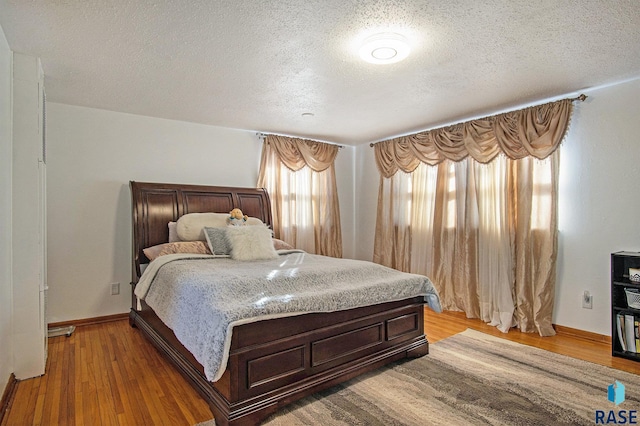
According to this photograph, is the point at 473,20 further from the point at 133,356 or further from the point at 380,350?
the point at 133,356

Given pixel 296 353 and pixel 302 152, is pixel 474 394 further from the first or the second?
pixel 302 152

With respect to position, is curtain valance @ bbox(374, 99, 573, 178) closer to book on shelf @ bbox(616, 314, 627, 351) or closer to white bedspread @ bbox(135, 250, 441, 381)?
book on shelf @ bbox(616, 314, 627, 351)

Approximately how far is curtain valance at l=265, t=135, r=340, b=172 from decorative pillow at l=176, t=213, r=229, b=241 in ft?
4.68

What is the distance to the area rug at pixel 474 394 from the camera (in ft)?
6.48

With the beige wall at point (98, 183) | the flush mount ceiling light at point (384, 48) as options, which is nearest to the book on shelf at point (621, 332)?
the flush mount ceiling light at point (384, 48)

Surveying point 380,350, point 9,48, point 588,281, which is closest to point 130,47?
point 9,48

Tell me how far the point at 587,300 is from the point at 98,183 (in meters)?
5.04

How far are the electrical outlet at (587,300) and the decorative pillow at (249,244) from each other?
2920 millimetres

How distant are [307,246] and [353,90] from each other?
99.5 inches

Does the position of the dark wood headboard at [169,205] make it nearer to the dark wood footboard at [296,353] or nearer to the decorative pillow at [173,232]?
the decorative pillow at [173,232]

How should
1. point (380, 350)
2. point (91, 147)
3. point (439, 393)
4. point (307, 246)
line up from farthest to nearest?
1. point (307, 246)
2. point (91, 147)
3. point (380, 350)
4. point (439, 393)

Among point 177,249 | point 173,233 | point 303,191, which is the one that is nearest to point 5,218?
point 177,249

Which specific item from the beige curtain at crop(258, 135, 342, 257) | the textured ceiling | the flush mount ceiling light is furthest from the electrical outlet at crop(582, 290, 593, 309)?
the beige curtain at crop(258, 135, 342, 257)

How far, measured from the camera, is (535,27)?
211 cm
